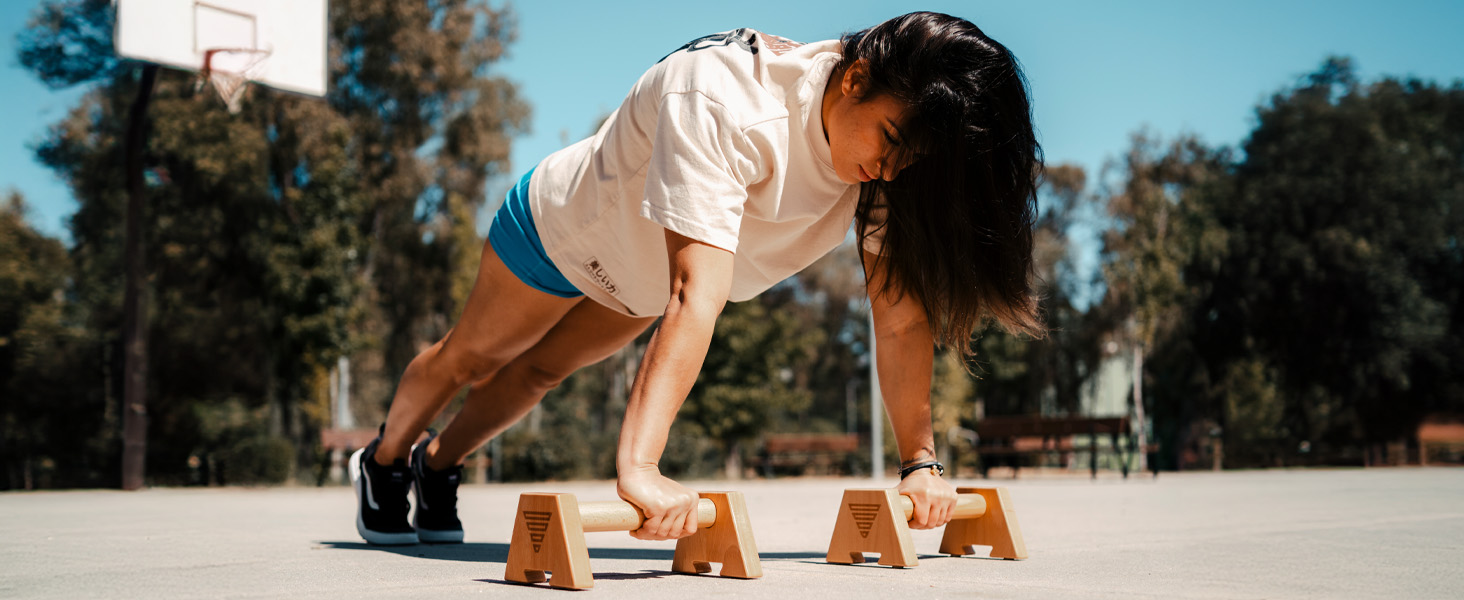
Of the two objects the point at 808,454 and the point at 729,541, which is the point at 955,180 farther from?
the point at 808,454

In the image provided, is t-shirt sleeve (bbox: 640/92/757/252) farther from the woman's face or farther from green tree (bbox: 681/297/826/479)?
green tree (bbox: 681/297/826/479)

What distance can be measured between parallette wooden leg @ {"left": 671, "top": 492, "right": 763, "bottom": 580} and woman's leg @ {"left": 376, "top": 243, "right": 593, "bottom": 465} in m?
0.85

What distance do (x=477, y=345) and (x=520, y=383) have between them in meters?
0.33

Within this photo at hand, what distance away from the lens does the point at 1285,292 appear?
2614cm

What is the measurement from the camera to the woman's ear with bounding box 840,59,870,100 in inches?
88.5

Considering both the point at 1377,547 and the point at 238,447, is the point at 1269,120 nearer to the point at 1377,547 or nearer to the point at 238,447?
the point at 238,447

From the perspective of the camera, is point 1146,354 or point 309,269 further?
point 1146,354

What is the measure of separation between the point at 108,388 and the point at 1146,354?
24.5 m

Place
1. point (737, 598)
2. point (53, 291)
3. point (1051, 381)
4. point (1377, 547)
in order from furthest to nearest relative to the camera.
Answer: point (1051, 381), point (53, 291), point (1377, 547), point (737, 598)

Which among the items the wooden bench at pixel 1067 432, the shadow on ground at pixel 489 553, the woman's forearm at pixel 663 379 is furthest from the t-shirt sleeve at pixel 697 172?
the wooden bench at pixel 1067 432

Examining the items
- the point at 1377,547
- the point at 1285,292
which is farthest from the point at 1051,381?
the point at 1377,547

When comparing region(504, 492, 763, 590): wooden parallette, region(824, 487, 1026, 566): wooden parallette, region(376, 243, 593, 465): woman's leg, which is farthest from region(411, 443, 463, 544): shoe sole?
region(824, 487, 1026, 566): wooden parallette

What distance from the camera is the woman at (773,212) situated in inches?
79.0

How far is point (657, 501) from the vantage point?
189 cm
